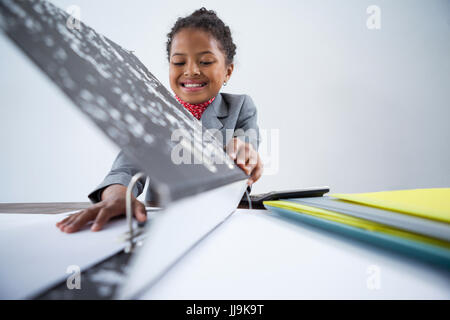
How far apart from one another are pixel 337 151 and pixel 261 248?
163 centimetres

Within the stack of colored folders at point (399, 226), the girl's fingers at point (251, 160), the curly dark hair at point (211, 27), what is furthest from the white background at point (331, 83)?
the stack of colored folders at point (399, 226)

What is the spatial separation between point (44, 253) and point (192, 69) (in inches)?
27.4

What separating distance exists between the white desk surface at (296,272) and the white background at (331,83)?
150cm

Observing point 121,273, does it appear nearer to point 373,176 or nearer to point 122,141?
point 122,141

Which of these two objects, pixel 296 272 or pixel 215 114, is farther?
pixel 215 114

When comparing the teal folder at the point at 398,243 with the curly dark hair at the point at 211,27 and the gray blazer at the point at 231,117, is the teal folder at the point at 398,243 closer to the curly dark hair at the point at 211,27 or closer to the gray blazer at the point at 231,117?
the gray blazer at the point at 231,117

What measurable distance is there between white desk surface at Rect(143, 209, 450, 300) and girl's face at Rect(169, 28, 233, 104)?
0.68 m

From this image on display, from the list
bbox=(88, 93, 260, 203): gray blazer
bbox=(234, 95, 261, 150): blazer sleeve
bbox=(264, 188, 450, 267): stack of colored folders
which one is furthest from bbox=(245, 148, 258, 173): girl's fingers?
bbox=(234, 95, 261, 150): blazer sleeve

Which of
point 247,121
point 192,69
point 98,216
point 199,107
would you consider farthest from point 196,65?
point 98,216

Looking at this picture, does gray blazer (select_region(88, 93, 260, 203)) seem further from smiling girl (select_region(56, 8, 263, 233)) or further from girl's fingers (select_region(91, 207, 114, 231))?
girl's fingers (select_region(91, 207, 114, 231))

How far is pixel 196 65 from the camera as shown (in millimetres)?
730

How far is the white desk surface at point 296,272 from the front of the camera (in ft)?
0.35

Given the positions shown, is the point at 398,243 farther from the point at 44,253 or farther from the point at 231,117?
the point at 231,117

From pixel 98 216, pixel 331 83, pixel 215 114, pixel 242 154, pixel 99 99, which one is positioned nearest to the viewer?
pixel 99 99
